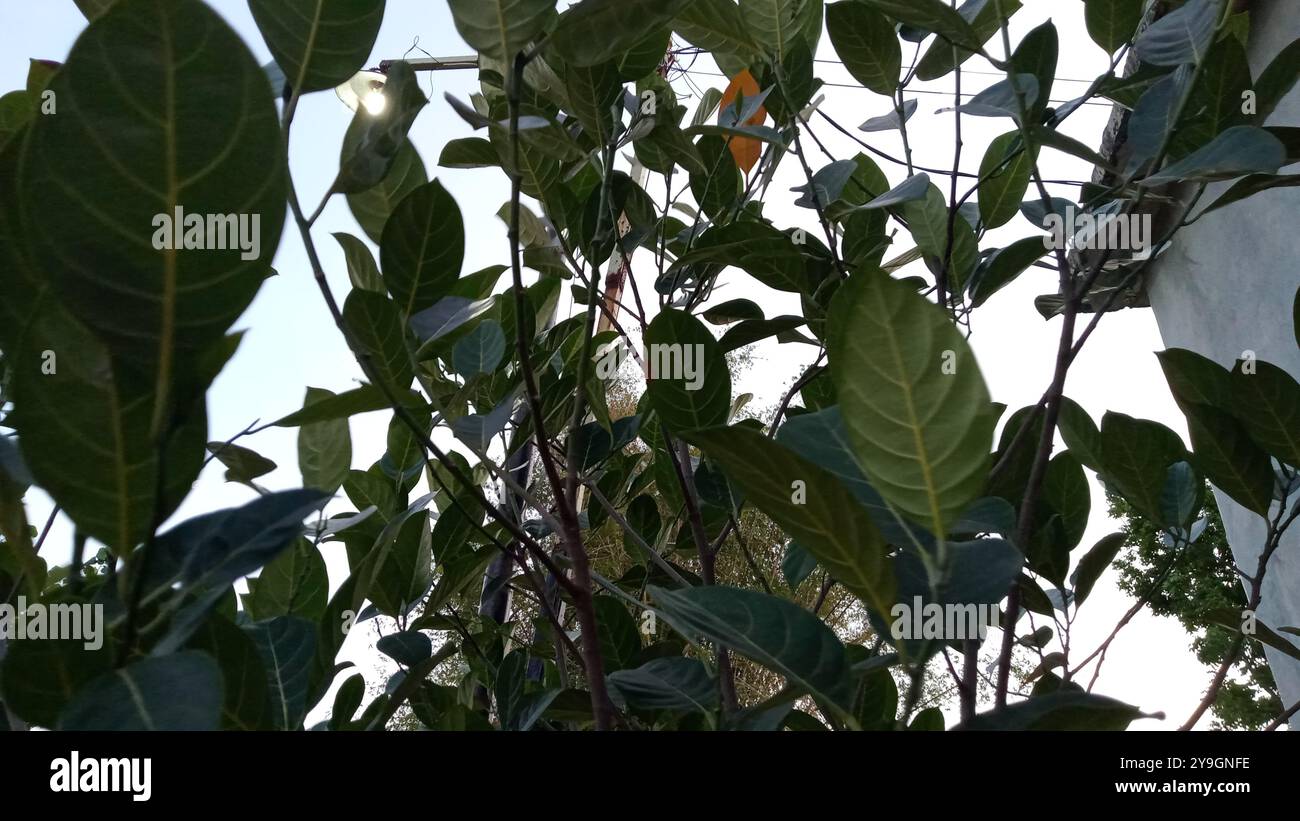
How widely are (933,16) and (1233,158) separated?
243 mm

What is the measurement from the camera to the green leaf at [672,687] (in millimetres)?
563

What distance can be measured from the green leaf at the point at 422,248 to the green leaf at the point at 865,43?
1.78 feet

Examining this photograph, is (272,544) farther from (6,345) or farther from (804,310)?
(804,310)

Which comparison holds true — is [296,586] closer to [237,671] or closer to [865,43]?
[237,671]

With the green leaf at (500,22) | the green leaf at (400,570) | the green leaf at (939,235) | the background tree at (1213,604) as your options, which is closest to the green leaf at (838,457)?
the green leaf at (500,22)

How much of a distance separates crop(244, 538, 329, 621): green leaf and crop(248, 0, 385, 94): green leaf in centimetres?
A: 37

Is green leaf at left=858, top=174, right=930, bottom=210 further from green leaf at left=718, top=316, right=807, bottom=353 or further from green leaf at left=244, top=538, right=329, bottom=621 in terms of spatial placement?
green leaf at left=244, top=538, right=329, bottom=621

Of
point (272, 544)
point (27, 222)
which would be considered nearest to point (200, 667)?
point (272, 544)

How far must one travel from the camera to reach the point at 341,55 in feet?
1.64

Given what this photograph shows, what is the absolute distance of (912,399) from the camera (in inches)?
14.0

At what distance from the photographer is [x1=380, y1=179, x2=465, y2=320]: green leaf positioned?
65cm

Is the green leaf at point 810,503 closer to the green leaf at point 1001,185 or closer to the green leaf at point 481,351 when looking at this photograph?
the green leaf at point 481,351

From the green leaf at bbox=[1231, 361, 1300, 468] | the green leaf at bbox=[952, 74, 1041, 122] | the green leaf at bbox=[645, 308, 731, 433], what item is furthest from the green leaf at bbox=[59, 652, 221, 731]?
the green leaf at bbox=[1231, 361, 1300, 468]

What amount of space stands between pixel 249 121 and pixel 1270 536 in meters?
0.96
